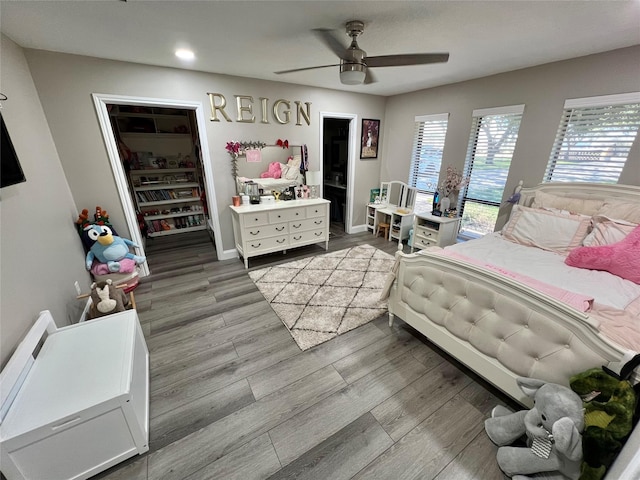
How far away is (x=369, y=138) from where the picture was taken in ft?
14.8

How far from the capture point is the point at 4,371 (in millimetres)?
1166

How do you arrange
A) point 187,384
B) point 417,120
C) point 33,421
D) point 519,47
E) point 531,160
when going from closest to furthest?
point 33,421
point 187,384
point 519,47
point 531,160
point 417,120

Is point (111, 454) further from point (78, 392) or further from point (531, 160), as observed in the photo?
point (531, 160)

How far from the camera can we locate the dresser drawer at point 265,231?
336 centimetres

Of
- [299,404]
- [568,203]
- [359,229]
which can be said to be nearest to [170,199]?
[359,229]

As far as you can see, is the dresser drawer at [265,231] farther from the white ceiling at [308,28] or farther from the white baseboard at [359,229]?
the white ceiling at [308,28]

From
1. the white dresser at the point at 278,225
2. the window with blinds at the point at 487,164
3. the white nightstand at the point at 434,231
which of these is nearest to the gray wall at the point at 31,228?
the white dresser at the point at 278,225

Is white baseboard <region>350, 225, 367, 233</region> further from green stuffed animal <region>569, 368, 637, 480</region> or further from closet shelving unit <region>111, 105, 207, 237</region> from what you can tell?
green stuffed animal <region>569, 368, 637, 480</region>

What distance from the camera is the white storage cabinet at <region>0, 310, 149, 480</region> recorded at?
108 centimetres

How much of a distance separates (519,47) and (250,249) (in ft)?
11.5

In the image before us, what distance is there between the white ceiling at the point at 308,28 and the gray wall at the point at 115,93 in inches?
6.8

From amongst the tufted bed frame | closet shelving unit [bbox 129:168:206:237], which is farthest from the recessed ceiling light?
the tufted bed frame

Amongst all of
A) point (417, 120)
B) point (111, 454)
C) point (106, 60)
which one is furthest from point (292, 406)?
point (417, 120)

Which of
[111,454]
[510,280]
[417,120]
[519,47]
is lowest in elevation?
[111,454]
